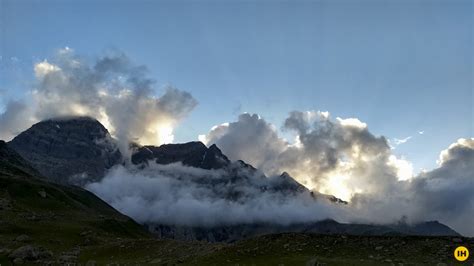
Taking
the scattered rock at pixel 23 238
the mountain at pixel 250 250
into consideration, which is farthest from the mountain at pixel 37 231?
the mountain at pixel 250 250

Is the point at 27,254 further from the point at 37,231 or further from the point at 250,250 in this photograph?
the point at 37,231

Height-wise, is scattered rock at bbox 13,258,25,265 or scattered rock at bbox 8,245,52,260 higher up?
scattered rock at bbox 8,245,52,260

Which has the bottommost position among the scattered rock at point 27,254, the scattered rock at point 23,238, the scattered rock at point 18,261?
the scattered rock at point 18,261

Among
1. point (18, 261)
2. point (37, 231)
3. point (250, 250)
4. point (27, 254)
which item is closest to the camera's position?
Answer: point (250, 250)

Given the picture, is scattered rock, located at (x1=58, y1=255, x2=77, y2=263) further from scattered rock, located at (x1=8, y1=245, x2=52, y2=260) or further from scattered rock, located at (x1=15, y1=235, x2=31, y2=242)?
scattered rock, located at (x1=15, y1=235, x2=31, y2=242)

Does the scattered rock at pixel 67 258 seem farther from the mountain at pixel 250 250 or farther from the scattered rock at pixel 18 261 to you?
the scattered rock at pixel 18 261

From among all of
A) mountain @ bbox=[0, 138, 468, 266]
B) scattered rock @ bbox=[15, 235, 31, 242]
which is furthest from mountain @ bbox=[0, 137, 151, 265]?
mountain @ bbox=[0, 138, 468, 266]

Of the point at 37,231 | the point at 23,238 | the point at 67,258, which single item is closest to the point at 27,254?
the point at 67,258

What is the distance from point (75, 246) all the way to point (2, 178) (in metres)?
108

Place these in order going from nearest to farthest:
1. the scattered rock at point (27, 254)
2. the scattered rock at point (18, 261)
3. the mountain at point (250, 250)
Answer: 1. the mountain at point (250, 250)
2. the scattered rock at point (18, 261)
3. the scattered rock at point (27, 254)

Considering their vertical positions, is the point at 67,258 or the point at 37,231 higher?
the point at 37,231

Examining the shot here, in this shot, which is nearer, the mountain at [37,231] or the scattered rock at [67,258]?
the scattered rock at [67,258]

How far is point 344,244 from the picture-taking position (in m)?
49.9

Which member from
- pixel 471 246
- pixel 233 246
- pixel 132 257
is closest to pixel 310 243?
pixel 233 246
